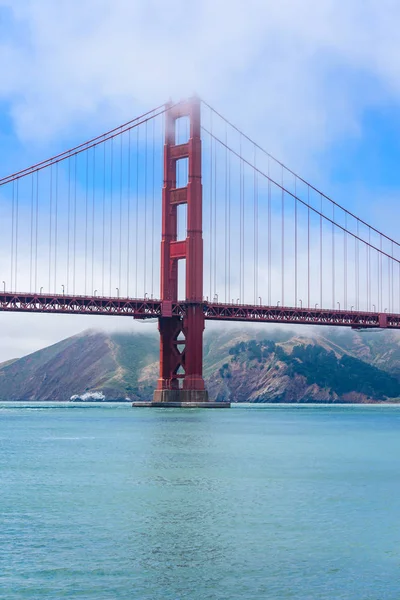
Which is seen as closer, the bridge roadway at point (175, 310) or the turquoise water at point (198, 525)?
the turquoise water at point (198, 525)

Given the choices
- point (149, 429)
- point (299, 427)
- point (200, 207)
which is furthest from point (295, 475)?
point (200, 207)

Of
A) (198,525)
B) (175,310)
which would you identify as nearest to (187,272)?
(175,310)

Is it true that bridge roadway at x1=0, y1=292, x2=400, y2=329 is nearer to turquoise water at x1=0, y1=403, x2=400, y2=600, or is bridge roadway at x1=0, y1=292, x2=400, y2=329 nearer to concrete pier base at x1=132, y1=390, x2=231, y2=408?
concrete pier base at x1=132, y1=390, x2=231, y2=408

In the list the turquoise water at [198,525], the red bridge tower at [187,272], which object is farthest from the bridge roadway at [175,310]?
the turquoise water at [198,525]

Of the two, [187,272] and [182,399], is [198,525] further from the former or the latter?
[182,399]

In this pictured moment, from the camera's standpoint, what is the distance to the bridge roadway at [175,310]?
8912cm

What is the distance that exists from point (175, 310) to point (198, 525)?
71.4m

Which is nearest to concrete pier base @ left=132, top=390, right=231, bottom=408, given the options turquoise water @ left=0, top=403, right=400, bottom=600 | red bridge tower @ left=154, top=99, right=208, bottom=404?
red bridge tower @ left=154, top=99, right=208, bottom=404

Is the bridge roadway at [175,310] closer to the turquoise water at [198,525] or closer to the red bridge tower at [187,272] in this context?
the red bridge tower at [187,272]

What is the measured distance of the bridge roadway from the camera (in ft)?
292

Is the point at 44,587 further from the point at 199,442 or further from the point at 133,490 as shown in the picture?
the point at 199,442

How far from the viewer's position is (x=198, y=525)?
21891 mm

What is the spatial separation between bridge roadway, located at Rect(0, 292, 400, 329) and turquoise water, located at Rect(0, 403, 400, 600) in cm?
4773

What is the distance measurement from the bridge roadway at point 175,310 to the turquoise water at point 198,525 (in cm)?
4773
